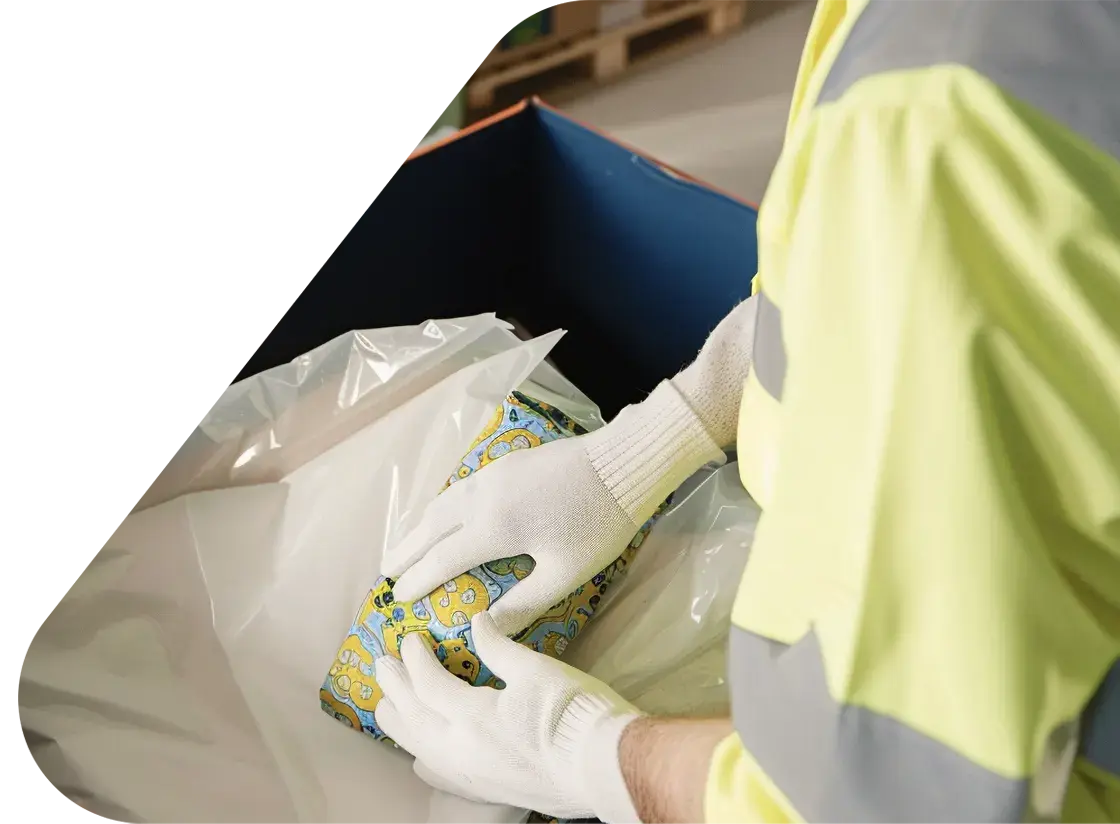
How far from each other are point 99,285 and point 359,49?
19 cm

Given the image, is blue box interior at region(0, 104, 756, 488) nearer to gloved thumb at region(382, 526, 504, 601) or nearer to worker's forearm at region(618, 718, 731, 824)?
gloved thumb at region(382, 526, 504, 601)

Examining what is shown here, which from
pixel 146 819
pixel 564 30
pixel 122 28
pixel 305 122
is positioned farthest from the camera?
pixel 564 30

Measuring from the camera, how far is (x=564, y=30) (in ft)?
6.26

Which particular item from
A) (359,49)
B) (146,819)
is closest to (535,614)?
(146,819)

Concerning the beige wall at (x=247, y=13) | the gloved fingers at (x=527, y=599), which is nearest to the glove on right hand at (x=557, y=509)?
the gloved fingers at (x=527, y=599)

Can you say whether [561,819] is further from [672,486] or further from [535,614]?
[672,486]

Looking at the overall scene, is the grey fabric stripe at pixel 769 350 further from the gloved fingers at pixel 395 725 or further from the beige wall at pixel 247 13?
the gloved fingers at pixel 395 725

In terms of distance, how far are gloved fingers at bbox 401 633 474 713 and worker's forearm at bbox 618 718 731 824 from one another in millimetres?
153

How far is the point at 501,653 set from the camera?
0.69 metres

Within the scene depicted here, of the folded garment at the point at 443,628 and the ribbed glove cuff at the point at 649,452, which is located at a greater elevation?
the ribbed glove cuff at the point at 649,452

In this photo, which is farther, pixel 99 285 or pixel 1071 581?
pixel 99 285

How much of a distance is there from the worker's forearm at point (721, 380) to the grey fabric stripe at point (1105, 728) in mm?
432

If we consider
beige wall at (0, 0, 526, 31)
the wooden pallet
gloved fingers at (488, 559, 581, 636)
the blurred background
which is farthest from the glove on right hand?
the wooden pallet

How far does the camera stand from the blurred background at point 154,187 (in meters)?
0.43
